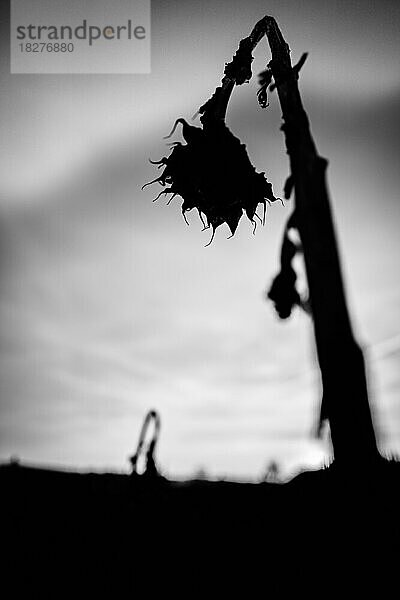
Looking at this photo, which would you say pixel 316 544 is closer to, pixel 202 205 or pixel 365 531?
pixel 365 531

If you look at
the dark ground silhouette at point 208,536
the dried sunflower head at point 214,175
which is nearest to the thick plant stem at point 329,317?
the dark ground silhouette at point 208,536

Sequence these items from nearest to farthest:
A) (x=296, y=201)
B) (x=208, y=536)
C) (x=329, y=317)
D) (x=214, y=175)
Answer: (x=329, y=317) → (x=296, y=201) → (x=208, y=536) → (x=214, y=175)

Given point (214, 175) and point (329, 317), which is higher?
point (214, 175)

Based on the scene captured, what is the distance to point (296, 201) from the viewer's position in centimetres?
183

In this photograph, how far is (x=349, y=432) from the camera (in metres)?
1.56

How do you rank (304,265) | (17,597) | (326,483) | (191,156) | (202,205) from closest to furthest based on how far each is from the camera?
(326,483) → (304,265) → (17,597) → (191,156) → (202,205)

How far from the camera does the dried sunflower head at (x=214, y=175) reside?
2707mm

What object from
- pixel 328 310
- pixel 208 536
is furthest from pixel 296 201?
pixel 208 536

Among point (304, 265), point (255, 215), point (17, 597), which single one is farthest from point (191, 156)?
point (17, 597)

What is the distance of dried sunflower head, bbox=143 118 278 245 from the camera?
8.88 ft

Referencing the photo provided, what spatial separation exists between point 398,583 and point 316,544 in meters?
0.32

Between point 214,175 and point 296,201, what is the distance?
1049 mm

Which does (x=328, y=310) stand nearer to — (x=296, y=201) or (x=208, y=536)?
(x=296, y=201)

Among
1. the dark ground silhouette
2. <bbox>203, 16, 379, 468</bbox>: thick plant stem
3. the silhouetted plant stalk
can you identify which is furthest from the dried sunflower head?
the dark ground silhouette
